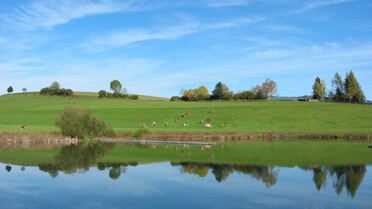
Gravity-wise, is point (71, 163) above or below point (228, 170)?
below

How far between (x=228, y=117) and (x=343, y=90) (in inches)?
2415

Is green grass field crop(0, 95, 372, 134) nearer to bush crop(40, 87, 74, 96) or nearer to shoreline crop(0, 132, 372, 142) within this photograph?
shoreline crop(0, 132, 372, 142)

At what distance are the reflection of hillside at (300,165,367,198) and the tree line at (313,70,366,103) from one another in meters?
83.3

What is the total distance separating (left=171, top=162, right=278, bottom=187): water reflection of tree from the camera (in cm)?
1995

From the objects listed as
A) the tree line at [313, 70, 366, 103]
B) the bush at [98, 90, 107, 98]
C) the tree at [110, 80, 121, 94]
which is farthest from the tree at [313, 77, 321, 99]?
the tree at [110, 80, 121, 94]

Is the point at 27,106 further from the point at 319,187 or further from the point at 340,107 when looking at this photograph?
the point at 319,187

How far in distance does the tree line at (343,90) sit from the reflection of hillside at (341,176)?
83287mm

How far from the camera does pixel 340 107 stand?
69.6 m

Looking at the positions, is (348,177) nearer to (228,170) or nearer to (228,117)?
(228,170)

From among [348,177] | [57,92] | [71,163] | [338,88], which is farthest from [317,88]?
[71,163]

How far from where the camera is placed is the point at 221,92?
4156 inches

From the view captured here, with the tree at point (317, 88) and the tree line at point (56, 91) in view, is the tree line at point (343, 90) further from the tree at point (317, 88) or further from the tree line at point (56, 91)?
the tree line at point (56, 91)

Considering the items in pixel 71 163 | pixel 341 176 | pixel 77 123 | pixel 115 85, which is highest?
pixel 115 85

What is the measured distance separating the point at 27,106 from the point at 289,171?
71.7m
